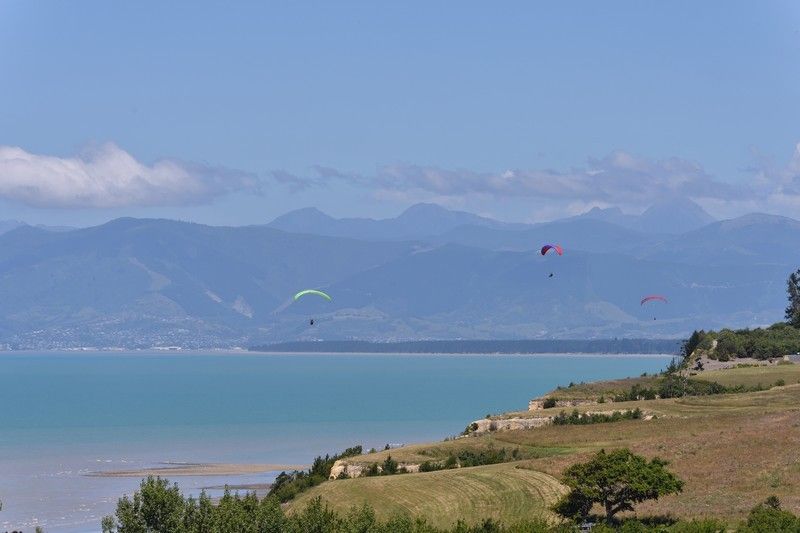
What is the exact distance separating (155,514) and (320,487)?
829 inches

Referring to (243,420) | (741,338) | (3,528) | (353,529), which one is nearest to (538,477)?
(353,529)

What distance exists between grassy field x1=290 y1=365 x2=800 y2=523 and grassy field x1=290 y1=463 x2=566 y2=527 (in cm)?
4

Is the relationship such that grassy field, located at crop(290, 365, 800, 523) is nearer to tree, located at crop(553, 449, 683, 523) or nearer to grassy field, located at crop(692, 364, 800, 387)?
tree, located at crop(553, 449, 683, 523)

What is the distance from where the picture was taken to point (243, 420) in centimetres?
17375

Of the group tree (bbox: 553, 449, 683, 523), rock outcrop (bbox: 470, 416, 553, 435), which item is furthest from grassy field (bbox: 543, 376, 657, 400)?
tree (bbox: 553, 449, 683, 523)

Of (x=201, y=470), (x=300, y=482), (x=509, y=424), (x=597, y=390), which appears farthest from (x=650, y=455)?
(x=201, y=470)

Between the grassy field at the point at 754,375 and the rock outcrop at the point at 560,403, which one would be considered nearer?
the rock outcrop at the point at 560,403

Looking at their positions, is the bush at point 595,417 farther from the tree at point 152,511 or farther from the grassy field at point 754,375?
the tree at point 152,511

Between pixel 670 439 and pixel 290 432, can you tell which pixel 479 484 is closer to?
pixel 670 439

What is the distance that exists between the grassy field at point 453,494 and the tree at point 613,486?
65.4 inches

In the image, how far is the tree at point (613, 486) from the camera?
213 ft

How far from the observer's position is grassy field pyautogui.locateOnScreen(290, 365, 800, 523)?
220 feet

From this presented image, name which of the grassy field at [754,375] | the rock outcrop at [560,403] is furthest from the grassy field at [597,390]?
the grassy field at [754,375]

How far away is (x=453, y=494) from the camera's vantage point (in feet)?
230
